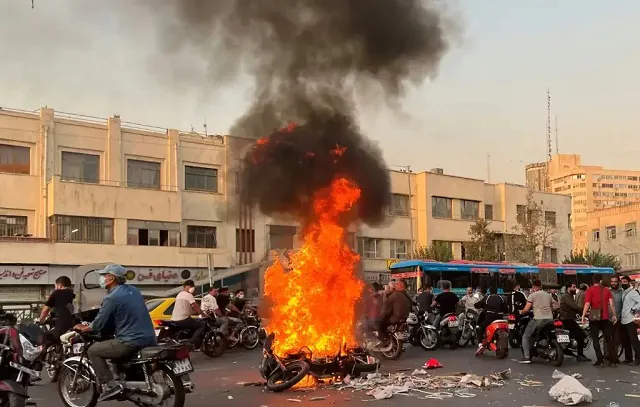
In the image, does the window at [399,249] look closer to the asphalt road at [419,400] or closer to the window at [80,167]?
the window at [80,167]

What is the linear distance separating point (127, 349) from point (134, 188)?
2675 cm

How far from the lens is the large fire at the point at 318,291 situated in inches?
387

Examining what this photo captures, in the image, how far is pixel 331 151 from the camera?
11102mm

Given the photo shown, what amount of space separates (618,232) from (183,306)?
56.9 m

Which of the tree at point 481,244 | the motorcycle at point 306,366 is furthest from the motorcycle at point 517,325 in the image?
the tree at point 481,244

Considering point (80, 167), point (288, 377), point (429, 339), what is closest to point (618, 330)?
point (429, 339)

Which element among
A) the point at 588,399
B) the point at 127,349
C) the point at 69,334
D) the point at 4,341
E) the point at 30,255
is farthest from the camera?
the point at 30,255

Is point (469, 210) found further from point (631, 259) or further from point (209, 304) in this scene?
point (209, 304)

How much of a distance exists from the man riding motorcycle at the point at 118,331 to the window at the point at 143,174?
88.2 feet

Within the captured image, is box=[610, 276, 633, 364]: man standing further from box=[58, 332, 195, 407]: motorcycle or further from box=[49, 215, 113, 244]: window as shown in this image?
box=[49, 215, 113, 244]: window

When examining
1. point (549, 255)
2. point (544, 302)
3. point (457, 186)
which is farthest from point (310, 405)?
point (549, 255)

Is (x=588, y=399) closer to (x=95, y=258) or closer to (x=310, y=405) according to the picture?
(x=310, y=405)

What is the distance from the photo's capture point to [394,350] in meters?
13.1

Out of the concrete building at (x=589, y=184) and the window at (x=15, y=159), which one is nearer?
the window at (x=15, y=159)
